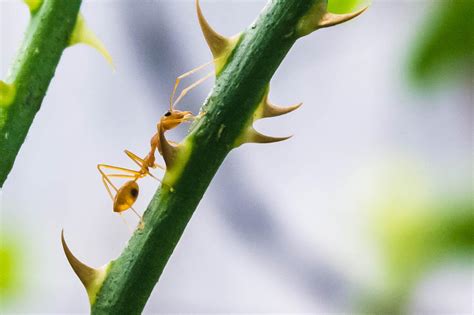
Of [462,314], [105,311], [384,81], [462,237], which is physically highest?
[105,311]

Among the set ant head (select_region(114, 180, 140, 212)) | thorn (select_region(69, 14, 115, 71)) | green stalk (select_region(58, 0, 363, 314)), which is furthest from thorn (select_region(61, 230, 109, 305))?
ant head (select_region(114, 180, 140, 212))

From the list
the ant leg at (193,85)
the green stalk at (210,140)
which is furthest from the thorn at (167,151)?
→ the ant leg at (193,85)

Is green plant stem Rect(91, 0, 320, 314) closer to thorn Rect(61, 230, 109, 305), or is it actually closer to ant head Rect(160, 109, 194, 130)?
thorn Rect(61, 230, 109, 305)

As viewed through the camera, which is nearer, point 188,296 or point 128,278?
point 128,278

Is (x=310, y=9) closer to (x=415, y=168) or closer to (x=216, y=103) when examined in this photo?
(x=216, y=103)

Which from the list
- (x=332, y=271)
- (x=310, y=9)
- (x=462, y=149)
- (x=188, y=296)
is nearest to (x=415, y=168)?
(x=462, y=149)

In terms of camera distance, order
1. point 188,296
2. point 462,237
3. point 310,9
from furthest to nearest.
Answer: point 188,296 < point 462,237 < point 310,9
